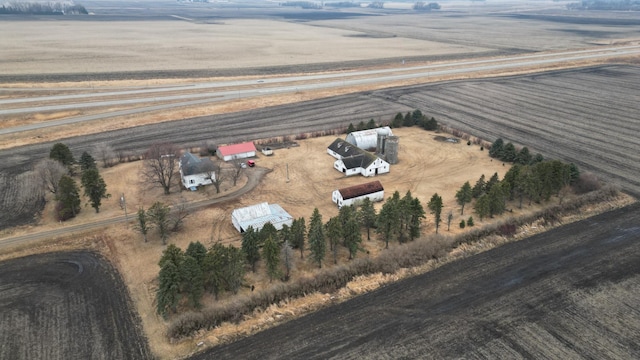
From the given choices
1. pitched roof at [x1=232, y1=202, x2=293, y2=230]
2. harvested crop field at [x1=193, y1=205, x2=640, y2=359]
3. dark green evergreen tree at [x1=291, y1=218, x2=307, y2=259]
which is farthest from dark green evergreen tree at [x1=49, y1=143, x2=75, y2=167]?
harvested crop field at [x1=193, y1=205, x2=640, y2=359]

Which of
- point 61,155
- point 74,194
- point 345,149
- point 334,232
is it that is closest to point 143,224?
point 74,194

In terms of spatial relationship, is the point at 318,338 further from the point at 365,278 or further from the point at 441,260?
the point at 441,260

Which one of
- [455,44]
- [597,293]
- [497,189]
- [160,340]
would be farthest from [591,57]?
[160,340]

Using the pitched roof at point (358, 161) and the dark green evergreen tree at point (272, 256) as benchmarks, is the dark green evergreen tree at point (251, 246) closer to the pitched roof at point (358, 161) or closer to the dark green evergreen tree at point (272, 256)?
the dark green evergreen tree at point (272, 256)

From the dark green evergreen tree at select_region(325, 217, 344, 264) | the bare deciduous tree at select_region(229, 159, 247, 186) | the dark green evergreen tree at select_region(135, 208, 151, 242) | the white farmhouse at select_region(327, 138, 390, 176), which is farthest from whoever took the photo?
the white farmhouse at select_region(327, 138, 390, 176)

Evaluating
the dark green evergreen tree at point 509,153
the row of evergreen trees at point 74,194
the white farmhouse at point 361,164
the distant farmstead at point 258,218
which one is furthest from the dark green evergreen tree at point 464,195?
the row of evergreen trees at point 74,194

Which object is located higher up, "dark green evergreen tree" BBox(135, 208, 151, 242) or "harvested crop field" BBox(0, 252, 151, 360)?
"dark green evergreen tree" BBox(135, 208, 151, 242)

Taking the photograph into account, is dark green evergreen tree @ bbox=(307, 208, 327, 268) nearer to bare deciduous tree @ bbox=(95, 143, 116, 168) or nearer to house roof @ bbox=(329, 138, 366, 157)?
house roof @ bbox=(329, 138, 366, 157)

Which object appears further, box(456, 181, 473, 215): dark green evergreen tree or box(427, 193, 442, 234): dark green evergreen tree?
box(456, 181, 473, 215): dark green evergreen tree
